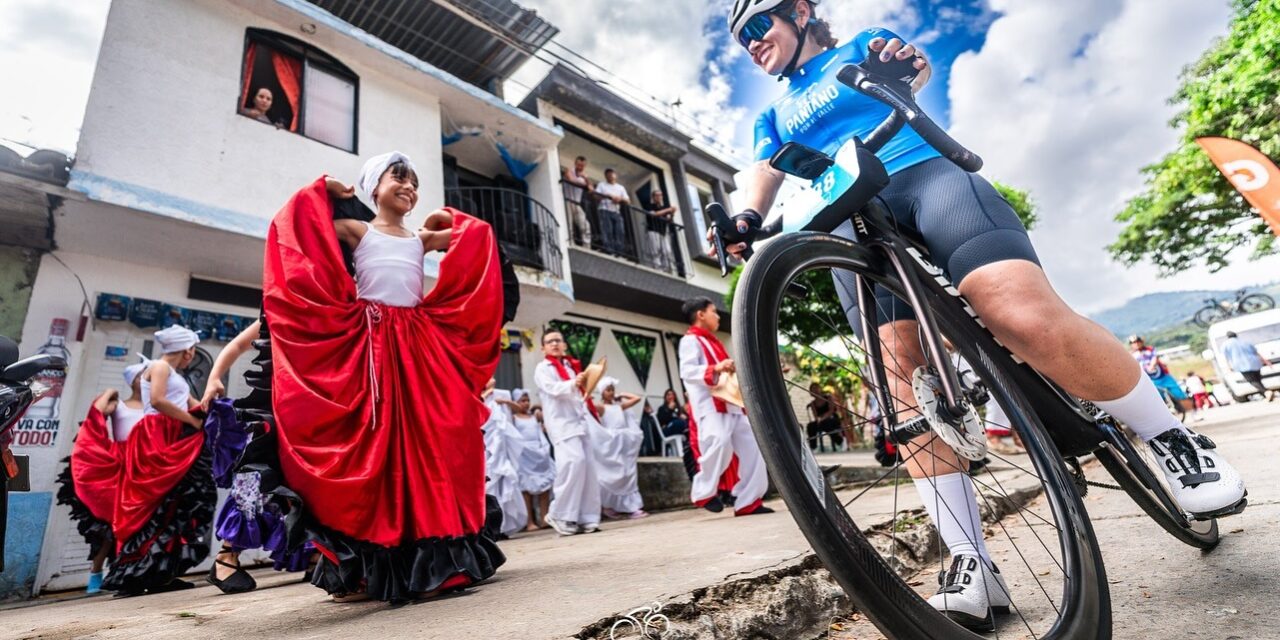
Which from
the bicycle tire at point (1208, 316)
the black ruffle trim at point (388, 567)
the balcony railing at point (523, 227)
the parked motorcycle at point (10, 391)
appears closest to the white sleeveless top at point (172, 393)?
the parked motorcycle at point (10, 391)

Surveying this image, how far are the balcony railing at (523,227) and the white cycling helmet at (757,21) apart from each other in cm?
693

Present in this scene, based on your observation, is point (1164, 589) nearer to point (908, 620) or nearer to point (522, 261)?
point (908, 620)

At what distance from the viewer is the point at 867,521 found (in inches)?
92.3

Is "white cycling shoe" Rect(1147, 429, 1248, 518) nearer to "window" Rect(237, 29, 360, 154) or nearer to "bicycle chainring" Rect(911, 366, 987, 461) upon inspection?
"bicycle chainring" Rect(911, 366, 987, 461)

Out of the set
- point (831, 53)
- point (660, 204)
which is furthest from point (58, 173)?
point (660, 204)

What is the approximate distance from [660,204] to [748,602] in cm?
1163

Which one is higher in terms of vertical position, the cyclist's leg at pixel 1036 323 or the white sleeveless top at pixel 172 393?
the white sleeveless top at pixel 172 393

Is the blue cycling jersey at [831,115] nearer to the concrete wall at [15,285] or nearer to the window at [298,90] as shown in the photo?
the concrete wall at [15,285]

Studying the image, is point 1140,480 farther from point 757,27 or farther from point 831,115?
point 757,27

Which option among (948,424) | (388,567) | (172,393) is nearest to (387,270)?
(388,567)

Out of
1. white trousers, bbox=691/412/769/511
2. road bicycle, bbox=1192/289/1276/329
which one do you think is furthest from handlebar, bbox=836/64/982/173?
road bicycle, bbox=1192/289/1276/329

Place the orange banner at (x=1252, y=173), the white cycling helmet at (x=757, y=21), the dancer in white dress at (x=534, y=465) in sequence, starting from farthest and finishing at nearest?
the orange banner at (x=1252, y=173) → the dancer in white dress at (x=534, y=465) → the white cycling helmet at (x=757, y=21)

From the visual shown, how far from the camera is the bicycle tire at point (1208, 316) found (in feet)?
60.0

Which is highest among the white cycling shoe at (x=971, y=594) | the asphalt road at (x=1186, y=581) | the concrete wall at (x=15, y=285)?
the concrete wall at (x=15, y=285)
